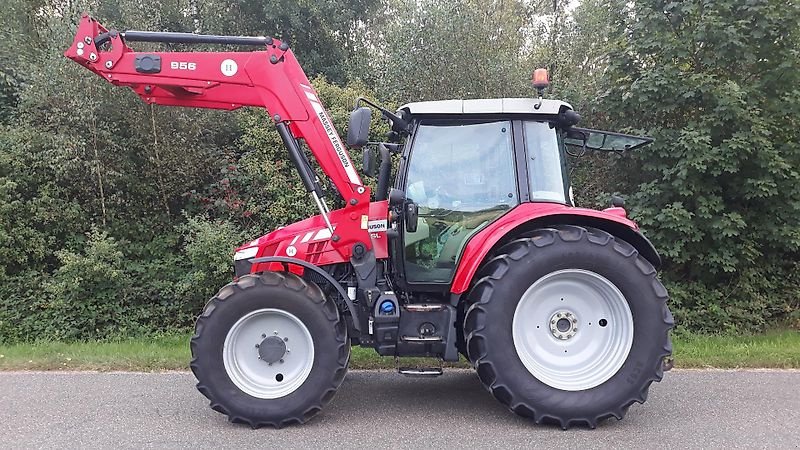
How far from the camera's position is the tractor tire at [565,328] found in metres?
4.52

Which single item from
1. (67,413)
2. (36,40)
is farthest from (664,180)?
(36,40)

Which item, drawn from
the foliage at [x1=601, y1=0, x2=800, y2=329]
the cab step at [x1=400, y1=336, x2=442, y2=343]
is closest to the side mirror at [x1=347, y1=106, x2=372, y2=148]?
the cab step at [x1=400, y1=336, x2=442, y2=343]

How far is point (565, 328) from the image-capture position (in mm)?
4820

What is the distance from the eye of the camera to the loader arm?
15.6 ft

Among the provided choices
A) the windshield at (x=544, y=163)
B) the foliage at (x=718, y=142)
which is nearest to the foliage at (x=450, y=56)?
the foliage at (x=718, y=142)

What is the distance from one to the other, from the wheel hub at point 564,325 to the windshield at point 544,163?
0.86 metres

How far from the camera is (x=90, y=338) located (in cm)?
803

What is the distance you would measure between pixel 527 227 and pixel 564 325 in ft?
2.51

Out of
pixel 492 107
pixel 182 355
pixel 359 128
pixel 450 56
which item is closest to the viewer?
pixel 359 128

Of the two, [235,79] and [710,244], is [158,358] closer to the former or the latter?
[235,79]

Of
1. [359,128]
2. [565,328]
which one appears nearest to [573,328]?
[565,328]

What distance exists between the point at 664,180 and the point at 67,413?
22.1 feet

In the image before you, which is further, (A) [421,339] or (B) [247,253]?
(B) [247,253]

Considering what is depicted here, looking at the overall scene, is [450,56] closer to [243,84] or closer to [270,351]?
[243,84]
